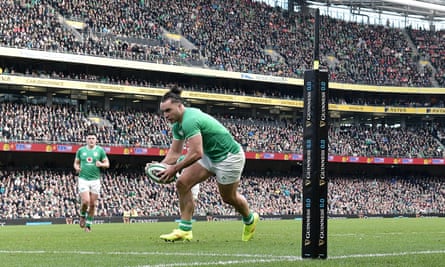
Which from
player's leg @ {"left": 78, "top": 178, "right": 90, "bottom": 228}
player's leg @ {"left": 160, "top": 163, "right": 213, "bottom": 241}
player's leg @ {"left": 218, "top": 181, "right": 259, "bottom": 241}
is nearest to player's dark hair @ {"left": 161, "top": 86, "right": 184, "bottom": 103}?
player's leg @ {"left": 160, "top": 163, "right": 213, "bottom": 241}

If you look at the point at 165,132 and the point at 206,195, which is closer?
the point at 206,195

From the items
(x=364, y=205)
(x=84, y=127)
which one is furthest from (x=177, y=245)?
(x=364, y=205)

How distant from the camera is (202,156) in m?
11.9

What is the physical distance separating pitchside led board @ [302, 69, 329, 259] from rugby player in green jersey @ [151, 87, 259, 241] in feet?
10.9

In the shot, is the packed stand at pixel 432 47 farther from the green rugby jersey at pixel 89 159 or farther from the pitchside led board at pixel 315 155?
the pitchside led board at pixel 315 155

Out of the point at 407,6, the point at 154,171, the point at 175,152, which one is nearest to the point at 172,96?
the point at 175,152

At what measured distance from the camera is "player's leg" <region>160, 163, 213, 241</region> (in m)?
12.4

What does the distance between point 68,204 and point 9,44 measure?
1125 centimetres

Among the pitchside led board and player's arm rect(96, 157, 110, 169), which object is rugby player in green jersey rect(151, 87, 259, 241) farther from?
player's arm rect(96, 157, 110, 169)

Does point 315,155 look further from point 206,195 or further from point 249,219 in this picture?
point 206,195

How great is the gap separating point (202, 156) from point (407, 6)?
6281cm

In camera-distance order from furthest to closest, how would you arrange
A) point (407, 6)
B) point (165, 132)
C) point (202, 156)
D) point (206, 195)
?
point (407, 6) < point (165, 132) < point (206, 195) < point (202, 156)

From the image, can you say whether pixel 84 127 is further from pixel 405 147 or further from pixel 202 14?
pixel 405 147

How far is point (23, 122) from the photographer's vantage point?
46.2 metres
